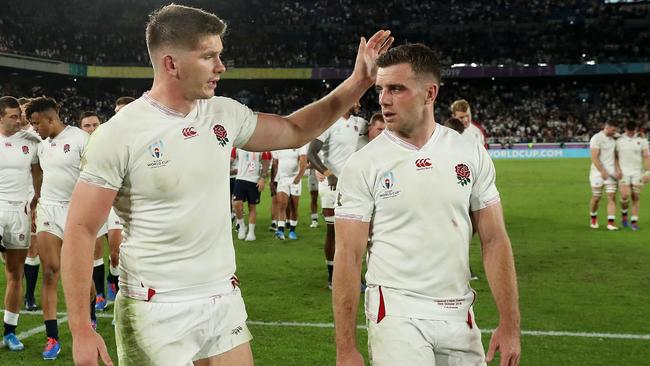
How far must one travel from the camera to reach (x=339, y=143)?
390 inches

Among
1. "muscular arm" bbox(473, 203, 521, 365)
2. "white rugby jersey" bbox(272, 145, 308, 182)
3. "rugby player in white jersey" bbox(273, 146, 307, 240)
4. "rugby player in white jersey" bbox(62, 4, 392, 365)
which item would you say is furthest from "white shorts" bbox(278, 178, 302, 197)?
"rugby player in white jersey" bbox(62, 4, 392, 365)

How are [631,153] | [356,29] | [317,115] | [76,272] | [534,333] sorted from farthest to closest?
[356,29] → [631,153] → [534,333] → [317,115] → [76,272]

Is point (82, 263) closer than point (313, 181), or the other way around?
point (82, 263)

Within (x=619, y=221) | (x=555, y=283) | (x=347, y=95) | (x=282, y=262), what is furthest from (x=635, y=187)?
(x=347, y=95)

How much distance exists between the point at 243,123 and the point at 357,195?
2.16 feet

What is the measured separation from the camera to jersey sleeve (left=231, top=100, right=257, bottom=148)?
11.3 feet

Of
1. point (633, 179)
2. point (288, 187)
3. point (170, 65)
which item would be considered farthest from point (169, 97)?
point (633, 179)

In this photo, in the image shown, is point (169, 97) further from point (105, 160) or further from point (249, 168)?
point (249, 168)

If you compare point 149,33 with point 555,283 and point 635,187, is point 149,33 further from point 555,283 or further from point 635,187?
point 635,187

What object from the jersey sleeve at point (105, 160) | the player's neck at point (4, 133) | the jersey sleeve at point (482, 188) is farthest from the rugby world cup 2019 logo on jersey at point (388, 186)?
the player's neck at point (4, 133)

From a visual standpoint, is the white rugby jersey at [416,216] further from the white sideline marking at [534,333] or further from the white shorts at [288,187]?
the white shorts at [288,187]

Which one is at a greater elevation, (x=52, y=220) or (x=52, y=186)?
(x=52, y=186)

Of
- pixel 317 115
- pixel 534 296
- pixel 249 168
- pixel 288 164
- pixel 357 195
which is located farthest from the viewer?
pixel 288 164

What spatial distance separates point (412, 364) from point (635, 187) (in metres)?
13.7
